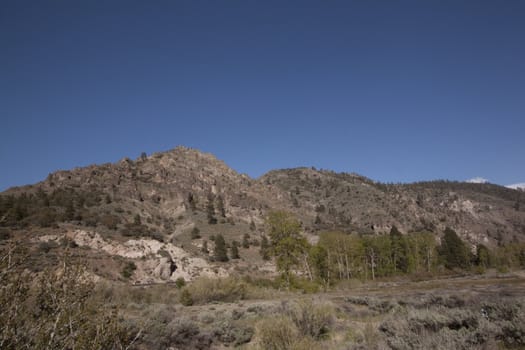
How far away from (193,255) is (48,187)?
49606 millimetres

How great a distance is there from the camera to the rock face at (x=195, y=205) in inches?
2805

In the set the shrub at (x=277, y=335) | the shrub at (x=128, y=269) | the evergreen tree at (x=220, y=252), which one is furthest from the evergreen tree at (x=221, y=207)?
the shrub at (x=277, y=335)

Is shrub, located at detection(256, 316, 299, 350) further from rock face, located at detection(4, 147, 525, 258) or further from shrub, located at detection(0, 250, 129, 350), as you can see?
rock face, located at detection(4, 147, 525, 258)

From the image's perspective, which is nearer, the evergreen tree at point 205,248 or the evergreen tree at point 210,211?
the evergreen tree at point 205,248

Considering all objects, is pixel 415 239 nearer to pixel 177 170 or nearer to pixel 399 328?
pixel 399 328

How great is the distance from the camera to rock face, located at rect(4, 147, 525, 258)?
71256mm

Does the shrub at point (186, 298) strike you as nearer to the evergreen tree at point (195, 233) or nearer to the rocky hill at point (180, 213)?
the rocky hill at point (180, 213)

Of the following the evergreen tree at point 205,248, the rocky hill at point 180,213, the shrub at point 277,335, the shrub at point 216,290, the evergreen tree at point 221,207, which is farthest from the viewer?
the evergreen tree at point 221,207

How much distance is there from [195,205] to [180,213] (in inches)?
287

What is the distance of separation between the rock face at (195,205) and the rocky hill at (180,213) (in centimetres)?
32

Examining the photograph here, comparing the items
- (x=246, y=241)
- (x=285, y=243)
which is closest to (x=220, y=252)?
(x=246, y=241)

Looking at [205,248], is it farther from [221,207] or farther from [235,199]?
[235,199]

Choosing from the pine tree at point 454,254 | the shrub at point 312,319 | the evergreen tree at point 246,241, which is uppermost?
the evergreen tree at point 246,241

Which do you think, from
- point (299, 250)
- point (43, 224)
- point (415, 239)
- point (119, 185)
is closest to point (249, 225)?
point (119, 185)
